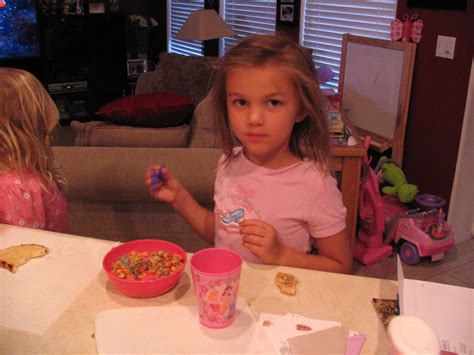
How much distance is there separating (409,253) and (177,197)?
1878 mm

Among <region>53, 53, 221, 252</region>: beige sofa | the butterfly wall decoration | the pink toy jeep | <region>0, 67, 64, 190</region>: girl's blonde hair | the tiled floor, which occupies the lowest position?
the tiled floor

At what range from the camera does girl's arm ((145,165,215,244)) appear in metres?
1.28

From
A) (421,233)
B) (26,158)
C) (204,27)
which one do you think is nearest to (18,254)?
(26,158)

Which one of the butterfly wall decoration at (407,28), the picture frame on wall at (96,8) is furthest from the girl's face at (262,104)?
the picture frame on wall at (96,8)

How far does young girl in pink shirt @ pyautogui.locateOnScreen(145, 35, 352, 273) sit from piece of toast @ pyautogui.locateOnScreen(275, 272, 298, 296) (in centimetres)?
6

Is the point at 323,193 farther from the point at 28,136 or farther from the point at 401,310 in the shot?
the point at 28,136

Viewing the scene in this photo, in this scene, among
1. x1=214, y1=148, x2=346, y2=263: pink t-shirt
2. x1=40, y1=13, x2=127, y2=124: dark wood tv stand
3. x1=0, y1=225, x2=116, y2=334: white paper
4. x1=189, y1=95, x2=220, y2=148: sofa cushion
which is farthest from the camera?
x1=40, y1=13, x2=127, y2=124: dark wood tv stand

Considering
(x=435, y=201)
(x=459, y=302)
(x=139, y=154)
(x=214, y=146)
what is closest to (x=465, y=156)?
(x=435, y=201)

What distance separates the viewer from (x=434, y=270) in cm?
279

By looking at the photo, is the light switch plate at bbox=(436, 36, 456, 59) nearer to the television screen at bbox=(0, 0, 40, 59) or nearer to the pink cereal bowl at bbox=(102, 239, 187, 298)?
the pink cereal bowl at bbox=(102, 239, 187, 298)

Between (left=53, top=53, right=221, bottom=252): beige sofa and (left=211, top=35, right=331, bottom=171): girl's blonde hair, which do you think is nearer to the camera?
(left=211, top=35, right=331, bottom=171): girl's blonde hair

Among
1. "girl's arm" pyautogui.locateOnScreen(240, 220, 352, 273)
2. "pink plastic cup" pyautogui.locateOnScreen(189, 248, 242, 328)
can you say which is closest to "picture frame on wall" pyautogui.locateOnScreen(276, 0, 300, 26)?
"girl's arm" pyautogui.locateOnScreen(240, 220, 352, 273)

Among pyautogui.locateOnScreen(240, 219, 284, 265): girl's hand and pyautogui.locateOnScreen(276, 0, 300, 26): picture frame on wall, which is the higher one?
Answer: pyautogui.locateOnScreen(276, 0, 300, 26): picture frame on wall

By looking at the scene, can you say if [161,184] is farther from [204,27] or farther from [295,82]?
[204,27]
